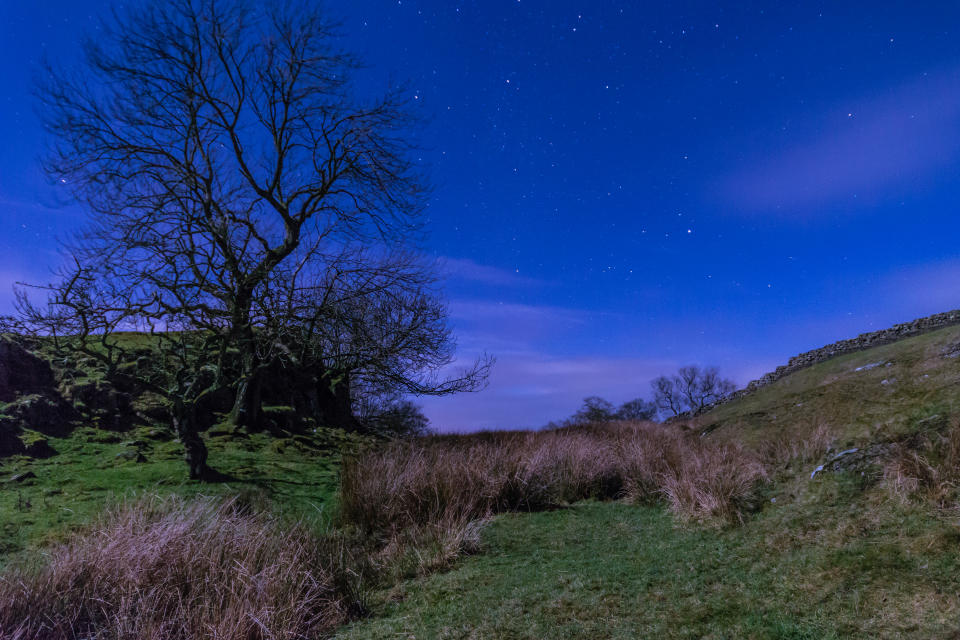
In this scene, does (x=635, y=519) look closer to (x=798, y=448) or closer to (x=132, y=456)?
(x=798, y=448)

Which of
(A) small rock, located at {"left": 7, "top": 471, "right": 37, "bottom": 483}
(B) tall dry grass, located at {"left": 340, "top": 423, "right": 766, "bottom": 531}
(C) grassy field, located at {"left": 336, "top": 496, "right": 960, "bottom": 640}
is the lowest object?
(C) grassy field, located at {"left": 336, "top": 496, "right": 960, "bottom": 640}

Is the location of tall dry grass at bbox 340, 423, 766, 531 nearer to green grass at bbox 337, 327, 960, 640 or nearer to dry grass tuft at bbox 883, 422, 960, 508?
green grass at bbox 337, 327, 960, 640

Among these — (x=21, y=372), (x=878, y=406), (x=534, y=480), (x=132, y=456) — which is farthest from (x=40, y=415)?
(x=878, y=406)

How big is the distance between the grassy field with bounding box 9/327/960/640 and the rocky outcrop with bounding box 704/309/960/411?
1127 cm

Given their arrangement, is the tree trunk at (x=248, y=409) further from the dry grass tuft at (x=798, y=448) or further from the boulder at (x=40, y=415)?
the dry grass tuft at (x=798, y=448)

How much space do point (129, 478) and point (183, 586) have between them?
465 centimetres

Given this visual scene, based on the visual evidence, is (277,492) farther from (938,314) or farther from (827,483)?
(938,314)

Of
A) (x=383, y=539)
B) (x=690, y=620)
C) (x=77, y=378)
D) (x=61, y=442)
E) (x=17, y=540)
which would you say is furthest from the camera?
(x=77, y=378)

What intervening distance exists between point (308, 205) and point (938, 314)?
69.3 ft

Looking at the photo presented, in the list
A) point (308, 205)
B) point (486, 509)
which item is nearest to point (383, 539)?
point (486, 509)

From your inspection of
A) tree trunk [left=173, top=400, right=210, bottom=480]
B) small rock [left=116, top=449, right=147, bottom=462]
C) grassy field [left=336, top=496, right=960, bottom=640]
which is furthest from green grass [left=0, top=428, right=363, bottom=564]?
grassy field [left=336, top=496, right=960, bottom=640]

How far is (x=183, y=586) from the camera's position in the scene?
11.5ft

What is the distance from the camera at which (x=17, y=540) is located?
4.89 m

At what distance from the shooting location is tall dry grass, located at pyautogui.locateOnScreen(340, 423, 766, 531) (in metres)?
5.29
